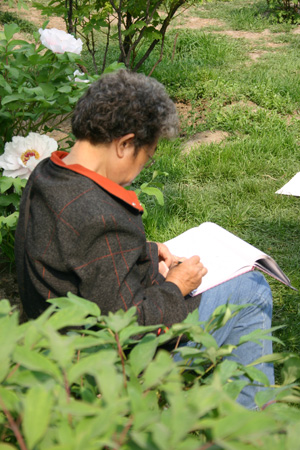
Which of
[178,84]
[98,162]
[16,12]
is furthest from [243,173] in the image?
[16,12]

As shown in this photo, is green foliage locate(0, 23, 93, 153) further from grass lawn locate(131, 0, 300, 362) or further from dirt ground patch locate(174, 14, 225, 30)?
dirt ground patch locate(174, 14, 225, 30)

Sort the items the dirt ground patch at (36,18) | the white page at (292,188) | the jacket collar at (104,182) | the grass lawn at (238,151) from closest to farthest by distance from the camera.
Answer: the jacket collar at (104,182), the grass lawn at (238,151), the white page at (292,188), the dirt ground patch at (36,18)

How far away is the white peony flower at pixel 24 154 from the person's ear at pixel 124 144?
22.9 inches

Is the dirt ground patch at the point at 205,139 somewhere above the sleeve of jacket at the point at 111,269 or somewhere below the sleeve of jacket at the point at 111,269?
below

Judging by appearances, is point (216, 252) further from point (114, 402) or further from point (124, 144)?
point (114, 402)

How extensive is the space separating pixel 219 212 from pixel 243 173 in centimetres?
57

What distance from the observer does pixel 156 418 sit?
0.62 m

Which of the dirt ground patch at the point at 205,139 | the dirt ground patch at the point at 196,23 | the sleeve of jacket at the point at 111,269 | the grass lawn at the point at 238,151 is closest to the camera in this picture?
the sleeve of jacket at the point at 111,269

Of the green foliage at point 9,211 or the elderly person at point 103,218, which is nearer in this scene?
the elderly person at point 103,218

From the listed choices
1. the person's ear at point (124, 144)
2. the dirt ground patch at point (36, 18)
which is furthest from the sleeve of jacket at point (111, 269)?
the dirt ground patch at point (36, 18)

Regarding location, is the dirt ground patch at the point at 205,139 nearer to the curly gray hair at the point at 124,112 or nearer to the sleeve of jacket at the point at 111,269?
the curly gray hair at the point at 124,112

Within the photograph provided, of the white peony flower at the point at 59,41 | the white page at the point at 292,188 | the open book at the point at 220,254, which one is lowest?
the white page at the point at 292,188

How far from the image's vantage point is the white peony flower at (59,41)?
7.47ft

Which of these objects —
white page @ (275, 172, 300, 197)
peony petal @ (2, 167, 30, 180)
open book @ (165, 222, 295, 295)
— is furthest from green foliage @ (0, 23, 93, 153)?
white page @ (275, 172, 300, 197)
